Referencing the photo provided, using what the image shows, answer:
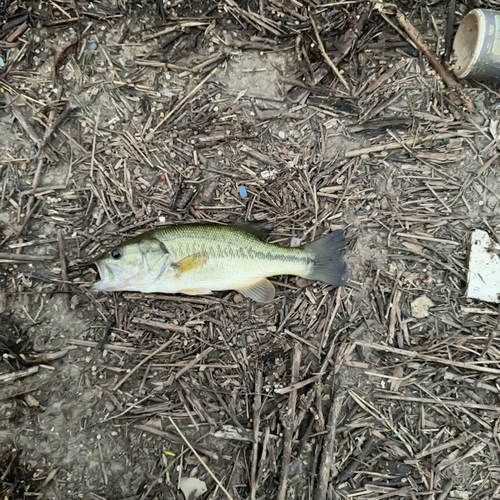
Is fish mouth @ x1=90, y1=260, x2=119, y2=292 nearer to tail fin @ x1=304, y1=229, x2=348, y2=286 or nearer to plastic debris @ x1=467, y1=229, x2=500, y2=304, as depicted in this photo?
tail fin @ x1=304, y1=229, x2=348, y2=286

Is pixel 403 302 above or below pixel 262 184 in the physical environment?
below

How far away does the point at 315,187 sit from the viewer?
383cm

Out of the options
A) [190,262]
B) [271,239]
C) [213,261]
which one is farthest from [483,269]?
[190,262]

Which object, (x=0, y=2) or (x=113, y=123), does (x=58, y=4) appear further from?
(x=113, y=123)

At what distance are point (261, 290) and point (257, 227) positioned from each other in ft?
1.87

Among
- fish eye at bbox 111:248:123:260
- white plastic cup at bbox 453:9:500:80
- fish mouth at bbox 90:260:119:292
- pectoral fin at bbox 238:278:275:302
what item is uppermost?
white plastic cup at bbox 453:9:500:80

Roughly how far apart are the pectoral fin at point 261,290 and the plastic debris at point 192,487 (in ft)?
5.72

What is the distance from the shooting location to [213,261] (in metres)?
3.49

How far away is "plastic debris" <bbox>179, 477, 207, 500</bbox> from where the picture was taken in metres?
3.65

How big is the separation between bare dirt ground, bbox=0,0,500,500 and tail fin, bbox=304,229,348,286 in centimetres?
22

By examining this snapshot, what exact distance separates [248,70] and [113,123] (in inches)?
54.2

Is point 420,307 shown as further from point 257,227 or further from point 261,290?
point 257,227

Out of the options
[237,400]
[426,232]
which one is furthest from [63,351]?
[426,232]

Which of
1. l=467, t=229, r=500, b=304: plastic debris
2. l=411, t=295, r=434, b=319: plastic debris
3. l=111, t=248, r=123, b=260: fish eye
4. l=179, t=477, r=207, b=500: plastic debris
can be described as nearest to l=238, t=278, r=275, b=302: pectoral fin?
l=111, t=248, r=123, b=260: fish eye
